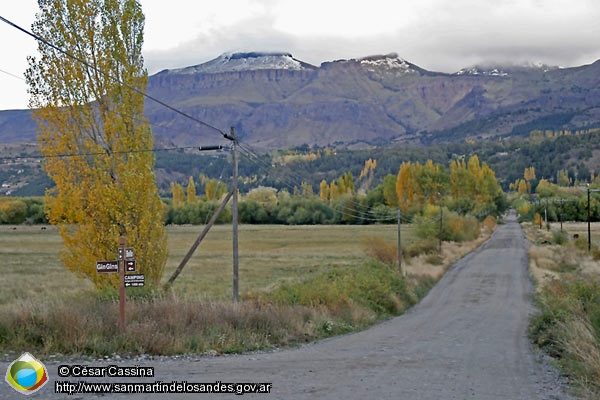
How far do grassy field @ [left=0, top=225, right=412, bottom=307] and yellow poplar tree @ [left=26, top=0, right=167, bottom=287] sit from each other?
2445 mm

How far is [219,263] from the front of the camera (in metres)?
56.7

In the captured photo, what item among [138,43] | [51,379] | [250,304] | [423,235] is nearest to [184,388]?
[51,379]

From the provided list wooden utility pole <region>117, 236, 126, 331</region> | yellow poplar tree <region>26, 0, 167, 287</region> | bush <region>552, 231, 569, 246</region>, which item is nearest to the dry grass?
bush <region>552, 231, 569, 246</region>

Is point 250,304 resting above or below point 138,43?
below

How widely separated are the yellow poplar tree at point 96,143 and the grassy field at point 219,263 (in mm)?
2445

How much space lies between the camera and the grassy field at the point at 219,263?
105 feet

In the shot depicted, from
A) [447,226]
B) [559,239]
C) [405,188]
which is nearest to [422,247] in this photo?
[447,226]

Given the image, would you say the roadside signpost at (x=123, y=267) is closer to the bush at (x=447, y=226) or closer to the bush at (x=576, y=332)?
the bush at (x=576, y=332)

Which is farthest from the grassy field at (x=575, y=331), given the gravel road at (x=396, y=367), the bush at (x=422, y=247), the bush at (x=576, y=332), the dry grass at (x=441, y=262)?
the bush at (x=422, y=247)

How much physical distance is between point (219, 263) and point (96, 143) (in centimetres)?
3725

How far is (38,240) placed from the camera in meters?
83.1

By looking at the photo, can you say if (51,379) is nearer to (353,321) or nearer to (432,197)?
(353,321)

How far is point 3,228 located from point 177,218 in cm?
3183

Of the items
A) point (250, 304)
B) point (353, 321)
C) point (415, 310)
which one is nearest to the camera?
point (250, 304)
